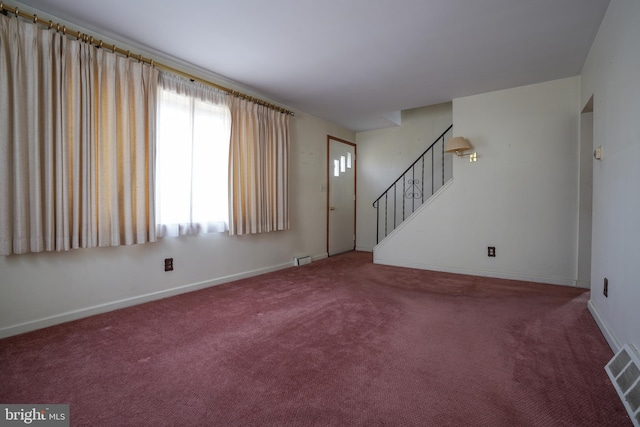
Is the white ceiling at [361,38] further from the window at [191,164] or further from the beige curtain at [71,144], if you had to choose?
the window at [191,164]

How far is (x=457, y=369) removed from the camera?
181cm

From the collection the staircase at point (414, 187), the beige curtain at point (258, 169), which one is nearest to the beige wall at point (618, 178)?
the staircase at point (414, 187)

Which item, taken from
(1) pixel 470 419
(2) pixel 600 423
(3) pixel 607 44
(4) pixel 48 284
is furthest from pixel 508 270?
(4) pixel 48 284

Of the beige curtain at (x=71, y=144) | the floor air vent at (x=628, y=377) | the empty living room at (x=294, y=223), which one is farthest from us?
the beige curtain at (x=71, y=144)

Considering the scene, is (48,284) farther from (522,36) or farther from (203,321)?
(522,36)

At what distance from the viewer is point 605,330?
2240 mm

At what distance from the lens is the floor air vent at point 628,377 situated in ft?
4.64

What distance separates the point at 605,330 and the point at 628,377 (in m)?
0.85

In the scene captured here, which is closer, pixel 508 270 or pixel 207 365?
pixel 207 365

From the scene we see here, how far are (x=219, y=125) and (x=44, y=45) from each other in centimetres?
165

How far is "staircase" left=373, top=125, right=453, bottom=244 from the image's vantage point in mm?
5520

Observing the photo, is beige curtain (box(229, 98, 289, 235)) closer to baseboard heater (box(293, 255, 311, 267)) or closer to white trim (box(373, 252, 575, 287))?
baseboard heater (box(293, 255, 311, 267))

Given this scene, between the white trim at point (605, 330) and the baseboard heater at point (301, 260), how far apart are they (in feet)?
11.8

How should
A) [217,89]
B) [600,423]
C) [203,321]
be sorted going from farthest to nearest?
[217,89]
[203,321]
[600,423]
